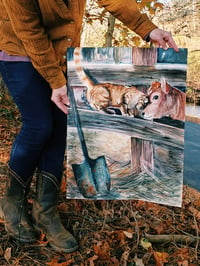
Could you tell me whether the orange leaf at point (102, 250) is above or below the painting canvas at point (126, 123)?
below

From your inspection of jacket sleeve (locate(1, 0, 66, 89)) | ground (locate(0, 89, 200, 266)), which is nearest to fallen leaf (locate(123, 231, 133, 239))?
ground (locate(0, 89, 200, 266))

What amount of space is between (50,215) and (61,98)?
58 centimetres

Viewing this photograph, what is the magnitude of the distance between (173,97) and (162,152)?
23 cm

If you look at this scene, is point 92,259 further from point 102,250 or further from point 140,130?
point 140,130

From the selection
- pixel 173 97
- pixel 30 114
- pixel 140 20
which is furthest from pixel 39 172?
pixel 140 20

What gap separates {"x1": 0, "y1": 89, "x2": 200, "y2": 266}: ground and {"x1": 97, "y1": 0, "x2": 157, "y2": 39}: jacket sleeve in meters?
0.87

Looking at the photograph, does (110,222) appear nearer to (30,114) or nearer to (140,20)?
(30,114)

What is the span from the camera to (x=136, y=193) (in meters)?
1.60

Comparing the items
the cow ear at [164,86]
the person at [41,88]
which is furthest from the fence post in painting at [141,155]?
the person at [41,88]

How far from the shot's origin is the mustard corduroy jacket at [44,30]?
50.9 inches

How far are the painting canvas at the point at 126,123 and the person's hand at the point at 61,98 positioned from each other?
32 mm

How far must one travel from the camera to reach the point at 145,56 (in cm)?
142

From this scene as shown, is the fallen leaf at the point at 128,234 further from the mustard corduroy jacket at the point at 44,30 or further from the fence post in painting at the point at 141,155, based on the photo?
the mustard corduroy jacket at the point at 44,30

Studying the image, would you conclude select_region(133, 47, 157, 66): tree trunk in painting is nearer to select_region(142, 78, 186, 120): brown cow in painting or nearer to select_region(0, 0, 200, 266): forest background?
select_region(142, 78, 186, 120): brown cow in painting
